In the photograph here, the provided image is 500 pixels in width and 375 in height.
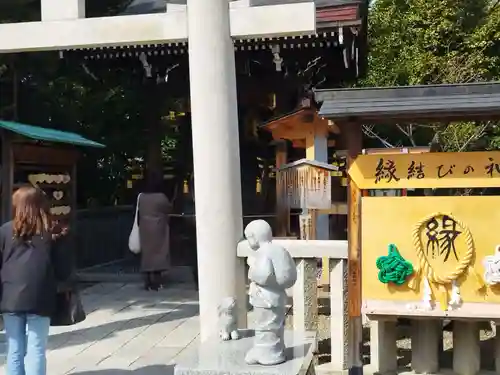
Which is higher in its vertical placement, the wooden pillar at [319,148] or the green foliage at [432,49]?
the green foliage at [432,49]

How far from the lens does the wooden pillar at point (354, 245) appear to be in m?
4.48

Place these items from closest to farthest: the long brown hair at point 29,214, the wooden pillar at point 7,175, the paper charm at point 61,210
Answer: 1. the long brown hair at point 29,214
2. the wooden pillar at point 7,175
3. the paper charm at point 61,210

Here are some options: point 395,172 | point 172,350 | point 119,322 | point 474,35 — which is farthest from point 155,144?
point 474,35

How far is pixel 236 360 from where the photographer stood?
3617 mm

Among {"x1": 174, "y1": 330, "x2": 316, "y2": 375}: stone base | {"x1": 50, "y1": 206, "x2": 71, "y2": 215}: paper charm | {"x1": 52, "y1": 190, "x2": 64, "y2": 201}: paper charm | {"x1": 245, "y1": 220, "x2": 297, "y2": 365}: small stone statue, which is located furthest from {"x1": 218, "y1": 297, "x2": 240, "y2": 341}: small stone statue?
{"x1": 52, "y1": 190, "x2": 64, "y2": 201}: paper charm

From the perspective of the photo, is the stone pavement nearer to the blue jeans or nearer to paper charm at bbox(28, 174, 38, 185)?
the blue jeans

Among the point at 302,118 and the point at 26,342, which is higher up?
the point at 302,118

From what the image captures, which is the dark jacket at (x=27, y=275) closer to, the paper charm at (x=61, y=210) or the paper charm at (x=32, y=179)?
the paper charm at (x=32, y=179)

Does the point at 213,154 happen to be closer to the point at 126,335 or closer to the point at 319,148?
the point at 126,335

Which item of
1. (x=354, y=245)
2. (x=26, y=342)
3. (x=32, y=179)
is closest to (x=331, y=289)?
(x=354, y=245)

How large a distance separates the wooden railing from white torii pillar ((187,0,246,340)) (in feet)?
0.69

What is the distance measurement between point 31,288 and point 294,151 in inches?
346

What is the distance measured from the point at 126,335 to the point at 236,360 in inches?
122

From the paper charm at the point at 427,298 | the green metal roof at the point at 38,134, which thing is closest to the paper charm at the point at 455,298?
the paper charm at the point at 427,298
